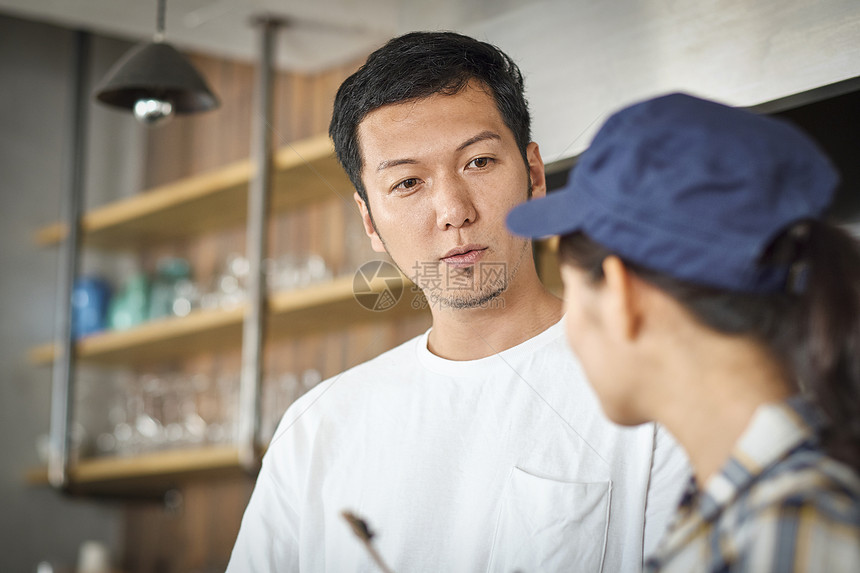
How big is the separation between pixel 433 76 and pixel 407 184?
0.42 feet

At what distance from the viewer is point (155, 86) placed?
140 cm

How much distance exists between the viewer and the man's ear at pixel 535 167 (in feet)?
3.28

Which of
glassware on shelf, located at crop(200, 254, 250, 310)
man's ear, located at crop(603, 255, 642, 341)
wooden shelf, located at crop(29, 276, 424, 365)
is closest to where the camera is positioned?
man's ear, located at crop(603, 255, 642, 341)

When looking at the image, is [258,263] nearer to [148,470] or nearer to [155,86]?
[148,470]

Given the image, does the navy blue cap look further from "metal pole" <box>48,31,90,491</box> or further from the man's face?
"metal pole" <box>48,31,90,491</box>

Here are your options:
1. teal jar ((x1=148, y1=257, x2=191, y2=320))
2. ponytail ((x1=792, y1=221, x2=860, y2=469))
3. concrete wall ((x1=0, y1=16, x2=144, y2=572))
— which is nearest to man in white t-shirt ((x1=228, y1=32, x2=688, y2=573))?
ponytail ((x1=792, y1=221, x2=860, y2=469))

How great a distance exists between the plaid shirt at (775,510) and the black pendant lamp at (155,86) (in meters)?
1.09

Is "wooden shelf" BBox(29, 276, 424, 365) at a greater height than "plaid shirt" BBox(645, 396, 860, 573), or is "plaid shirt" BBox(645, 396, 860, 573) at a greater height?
"plaid shirt" BBox(645, 396, 860, 573)

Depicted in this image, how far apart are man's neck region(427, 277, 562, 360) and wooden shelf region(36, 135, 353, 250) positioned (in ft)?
2.73

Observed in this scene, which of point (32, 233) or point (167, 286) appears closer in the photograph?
point (167, 286)

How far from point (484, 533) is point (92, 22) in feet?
6.01

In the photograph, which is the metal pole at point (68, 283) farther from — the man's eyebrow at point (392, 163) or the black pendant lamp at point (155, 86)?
the man's eyebrow at point (392, 163)

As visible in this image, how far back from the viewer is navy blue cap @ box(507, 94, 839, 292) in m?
0.57

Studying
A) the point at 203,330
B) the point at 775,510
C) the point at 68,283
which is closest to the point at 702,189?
the point at 775,510
